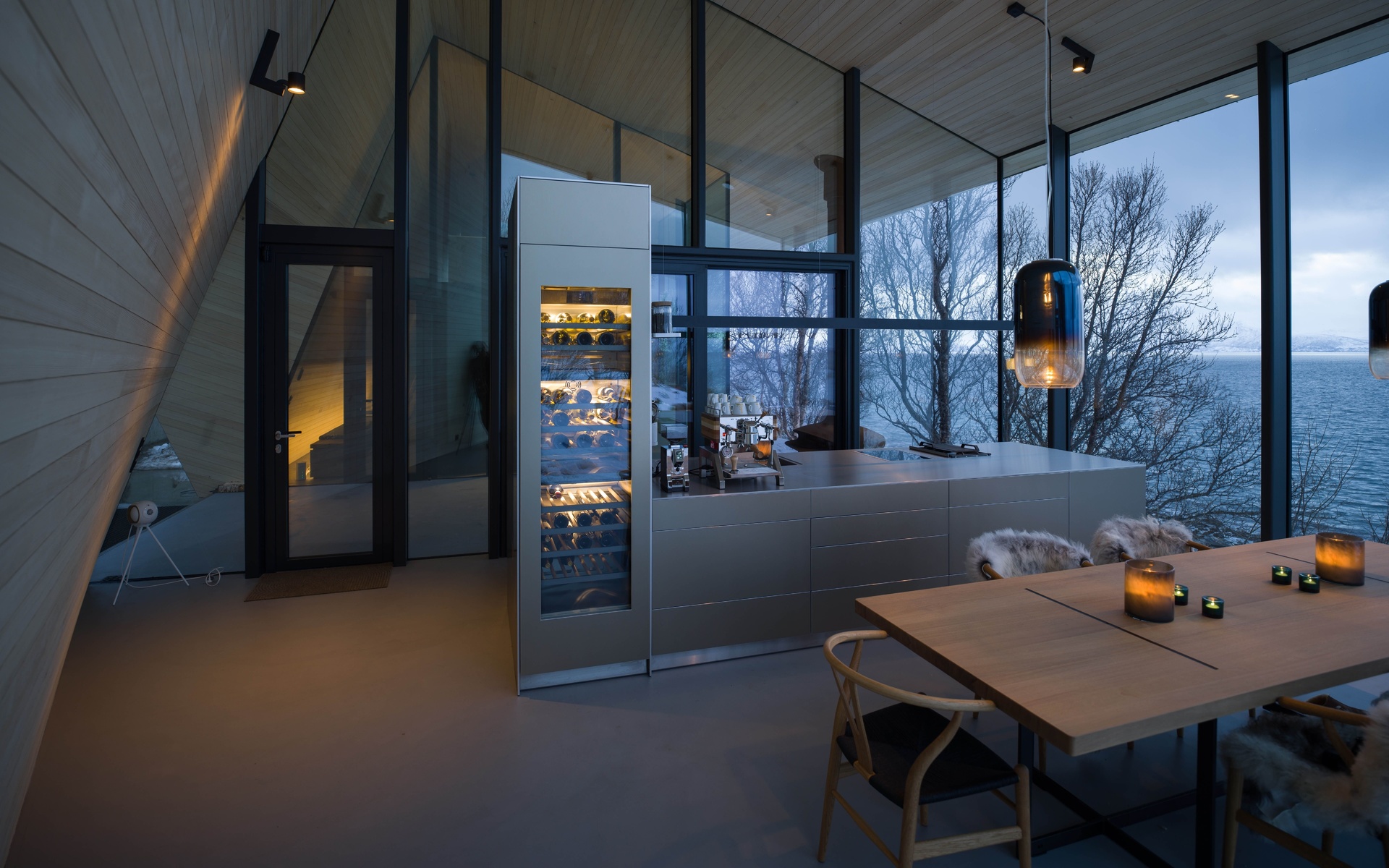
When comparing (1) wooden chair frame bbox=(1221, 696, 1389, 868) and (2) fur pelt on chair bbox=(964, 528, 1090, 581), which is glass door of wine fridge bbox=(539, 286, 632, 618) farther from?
(1) wooden chair frame bbox=(1221, 696, 1389, 868)

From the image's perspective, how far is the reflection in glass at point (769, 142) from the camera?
18.3 feet

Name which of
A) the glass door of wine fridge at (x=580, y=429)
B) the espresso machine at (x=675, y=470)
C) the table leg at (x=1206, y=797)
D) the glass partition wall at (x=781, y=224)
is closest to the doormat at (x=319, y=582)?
the glass partition wall at (x=781, y=224)

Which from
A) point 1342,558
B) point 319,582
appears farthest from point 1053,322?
point 319,582

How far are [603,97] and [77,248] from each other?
4970mm

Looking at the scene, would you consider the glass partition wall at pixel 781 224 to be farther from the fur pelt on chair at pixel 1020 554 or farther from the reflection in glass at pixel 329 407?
the fur pelt on chair at pixel 1020 554

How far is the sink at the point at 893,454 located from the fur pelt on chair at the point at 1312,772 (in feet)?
8.84

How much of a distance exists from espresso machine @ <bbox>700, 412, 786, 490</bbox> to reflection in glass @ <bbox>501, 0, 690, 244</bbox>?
204 centimetres

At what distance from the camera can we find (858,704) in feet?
6.82

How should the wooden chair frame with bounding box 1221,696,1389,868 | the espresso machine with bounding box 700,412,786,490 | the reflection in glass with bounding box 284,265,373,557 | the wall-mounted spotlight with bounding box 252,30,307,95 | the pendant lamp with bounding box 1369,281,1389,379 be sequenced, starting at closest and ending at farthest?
→ the wooden chair frame with bounding box 1221,696,1389,868 → the pendant lamp with bounding box 1369,281,1389,379 → the wall-mounted spotlight with bounding box 252,30,307,95 → the espresso machine with bounding box 700,412,786,490 → the reflection in glass with bounding box 284,265,373,557

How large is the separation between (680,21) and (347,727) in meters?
5.47

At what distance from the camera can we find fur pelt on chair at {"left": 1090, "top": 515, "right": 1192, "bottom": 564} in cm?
316

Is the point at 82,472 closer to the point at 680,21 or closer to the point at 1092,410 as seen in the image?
the point at 680,21

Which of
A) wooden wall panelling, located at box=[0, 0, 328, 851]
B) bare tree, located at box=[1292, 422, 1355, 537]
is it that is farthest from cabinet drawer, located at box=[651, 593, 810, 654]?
bare tree, located at box=[1292, 422, 1355, 537]

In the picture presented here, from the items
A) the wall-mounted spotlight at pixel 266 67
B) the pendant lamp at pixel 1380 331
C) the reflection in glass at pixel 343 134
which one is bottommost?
the pendant lamp at pixel 1380 331
